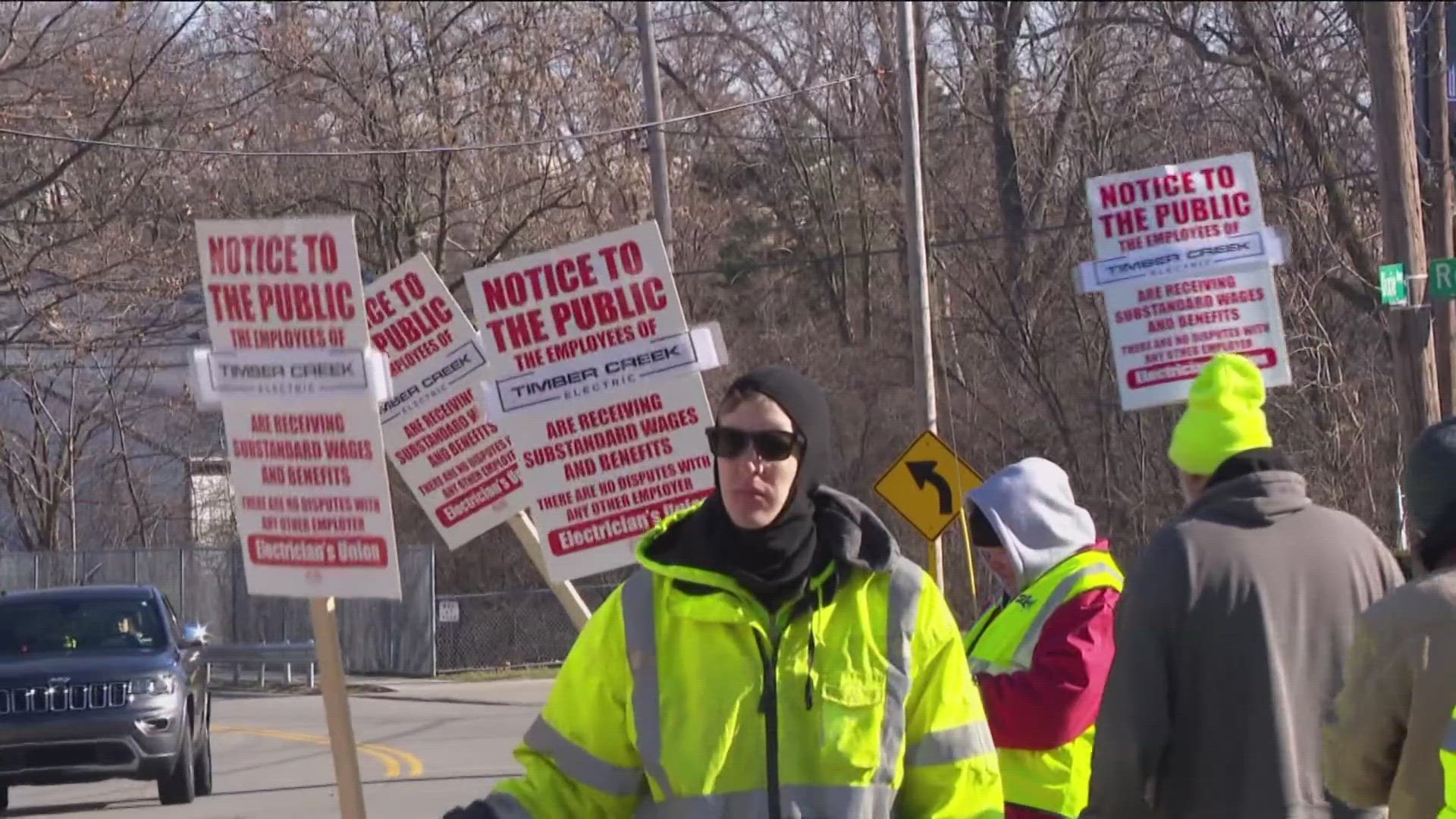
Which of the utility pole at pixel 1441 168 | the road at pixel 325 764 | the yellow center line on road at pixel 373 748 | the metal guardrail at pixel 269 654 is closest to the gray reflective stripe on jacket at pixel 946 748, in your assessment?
the utility pole at pixel 1441 168

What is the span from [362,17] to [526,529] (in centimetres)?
2716

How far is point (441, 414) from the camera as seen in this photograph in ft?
24.3

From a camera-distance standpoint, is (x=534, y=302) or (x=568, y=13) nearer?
(x=534, y=302)

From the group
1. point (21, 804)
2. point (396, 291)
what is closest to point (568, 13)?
point (21, 804)

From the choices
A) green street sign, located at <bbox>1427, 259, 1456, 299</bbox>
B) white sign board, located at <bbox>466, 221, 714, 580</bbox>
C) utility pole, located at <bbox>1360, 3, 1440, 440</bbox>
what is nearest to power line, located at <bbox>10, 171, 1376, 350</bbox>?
utility pole, located at <bbox>1360, 3, 1440, 440</bbox>

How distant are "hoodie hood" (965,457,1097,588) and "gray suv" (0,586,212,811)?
10.6 meters

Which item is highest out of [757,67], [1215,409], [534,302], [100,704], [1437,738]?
[757,67]

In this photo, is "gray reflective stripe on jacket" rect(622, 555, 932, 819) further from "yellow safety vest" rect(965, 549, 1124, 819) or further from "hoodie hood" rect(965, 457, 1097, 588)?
"hoodie hood" rect(965, 457, 1097, 588)

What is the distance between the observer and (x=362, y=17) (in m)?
33.2

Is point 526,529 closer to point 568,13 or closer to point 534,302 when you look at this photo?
point 534,302

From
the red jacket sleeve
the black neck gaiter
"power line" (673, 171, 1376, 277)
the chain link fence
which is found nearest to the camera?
the black neck gaiter

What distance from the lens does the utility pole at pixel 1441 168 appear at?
42.8 feet

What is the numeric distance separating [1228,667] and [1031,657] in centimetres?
69

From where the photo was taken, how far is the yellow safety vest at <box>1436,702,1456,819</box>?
3.29 meters
